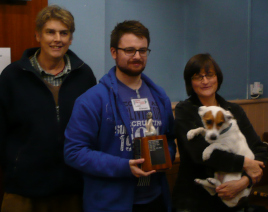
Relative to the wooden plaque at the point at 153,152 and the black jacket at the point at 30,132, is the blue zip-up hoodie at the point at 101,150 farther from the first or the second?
the black jacket at the point at 30,132

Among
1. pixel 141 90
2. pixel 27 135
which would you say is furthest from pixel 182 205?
pixel 27 135

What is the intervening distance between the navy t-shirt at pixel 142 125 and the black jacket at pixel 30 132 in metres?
0.38

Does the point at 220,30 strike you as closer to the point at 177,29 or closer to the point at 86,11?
the point at 177,29

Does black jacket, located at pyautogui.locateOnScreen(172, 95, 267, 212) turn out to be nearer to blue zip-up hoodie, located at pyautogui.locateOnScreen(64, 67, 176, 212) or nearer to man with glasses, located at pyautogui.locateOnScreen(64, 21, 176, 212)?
man with glasses, located at pyautogui.locateOnScreen(64, 21, 176, 212)

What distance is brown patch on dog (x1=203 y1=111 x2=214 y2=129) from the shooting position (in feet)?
5.82

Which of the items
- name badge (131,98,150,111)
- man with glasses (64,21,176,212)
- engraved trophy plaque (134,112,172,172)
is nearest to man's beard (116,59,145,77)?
man with glasses (64,21,176,212)

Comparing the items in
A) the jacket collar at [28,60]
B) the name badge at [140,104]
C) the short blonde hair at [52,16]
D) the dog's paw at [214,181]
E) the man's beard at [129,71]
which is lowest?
the dog's paw at [214,181]

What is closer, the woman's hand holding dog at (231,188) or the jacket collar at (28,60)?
the woman's hand holding dog at (231,188)

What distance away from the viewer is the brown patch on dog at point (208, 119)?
1.77m

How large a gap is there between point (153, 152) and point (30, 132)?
0.74 meters

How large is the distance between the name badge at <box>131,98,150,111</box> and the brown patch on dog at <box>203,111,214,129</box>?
0.31m

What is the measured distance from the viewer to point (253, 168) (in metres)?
1.77

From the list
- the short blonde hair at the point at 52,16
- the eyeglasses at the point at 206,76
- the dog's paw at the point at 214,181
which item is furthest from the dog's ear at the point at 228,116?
the short blonde hair at the point at 52,16

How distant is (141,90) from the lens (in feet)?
6.29
